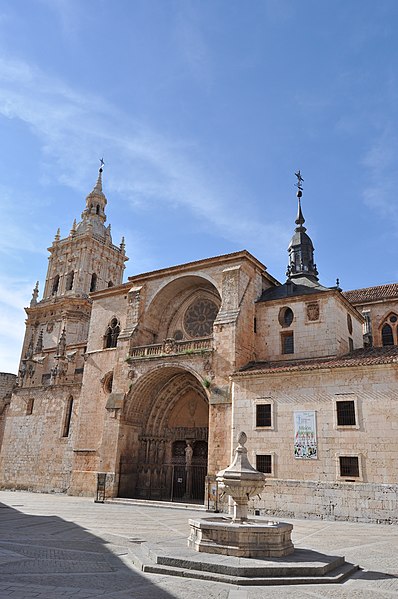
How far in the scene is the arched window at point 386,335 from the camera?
25.3 meters

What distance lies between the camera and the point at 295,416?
17594mm

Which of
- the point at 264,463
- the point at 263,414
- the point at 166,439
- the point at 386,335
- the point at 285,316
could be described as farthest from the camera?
the point at 386,335

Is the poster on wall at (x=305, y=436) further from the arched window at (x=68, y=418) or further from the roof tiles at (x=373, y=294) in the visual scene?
the arched window at (x=68, y=418)

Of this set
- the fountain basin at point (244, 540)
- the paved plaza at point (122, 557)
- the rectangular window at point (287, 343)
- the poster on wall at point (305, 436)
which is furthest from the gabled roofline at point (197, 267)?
the fountain basin at point (244, 540)

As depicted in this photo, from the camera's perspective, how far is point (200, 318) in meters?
25.3

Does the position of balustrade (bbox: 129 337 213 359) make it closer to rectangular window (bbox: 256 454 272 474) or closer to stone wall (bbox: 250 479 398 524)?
rectangular window (bbox: 256 454 272 474)

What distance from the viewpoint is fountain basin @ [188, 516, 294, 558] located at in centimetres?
806

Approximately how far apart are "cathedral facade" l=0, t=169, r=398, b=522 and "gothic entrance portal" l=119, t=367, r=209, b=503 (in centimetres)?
7

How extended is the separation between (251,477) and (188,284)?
55.5 ft

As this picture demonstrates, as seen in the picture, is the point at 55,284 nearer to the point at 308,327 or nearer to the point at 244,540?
the point at 308,327

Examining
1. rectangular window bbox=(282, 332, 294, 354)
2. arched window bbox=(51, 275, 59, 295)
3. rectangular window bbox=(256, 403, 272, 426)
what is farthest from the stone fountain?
arched window bbox=(51, 275, 59, 295)

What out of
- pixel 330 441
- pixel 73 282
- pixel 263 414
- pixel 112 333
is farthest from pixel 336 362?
pixel 73 282

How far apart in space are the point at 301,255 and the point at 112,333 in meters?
11.9

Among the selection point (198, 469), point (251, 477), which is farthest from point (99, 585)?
point (198, 469)
